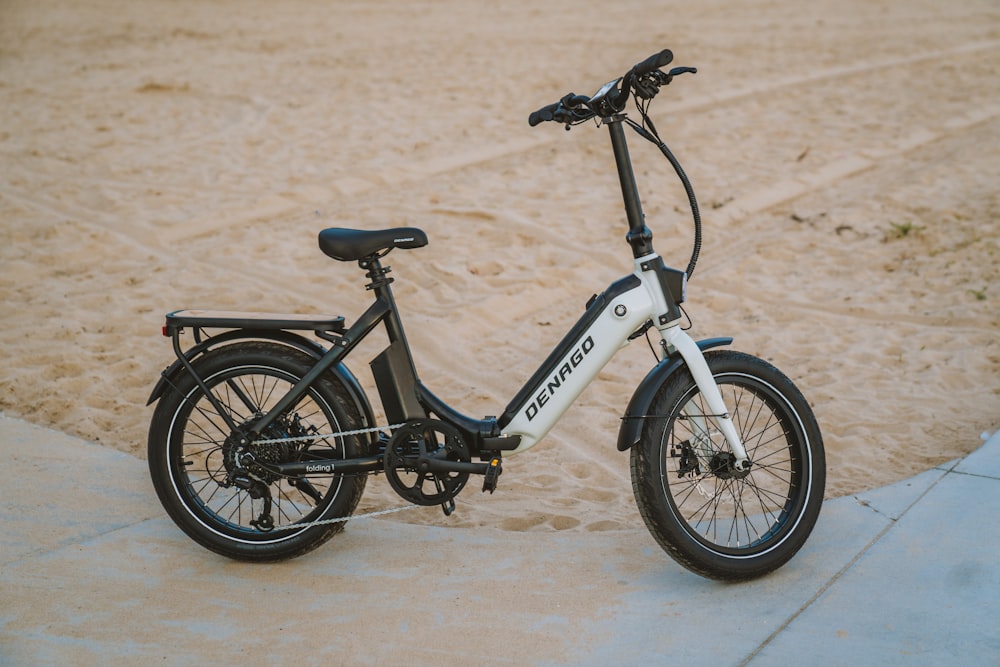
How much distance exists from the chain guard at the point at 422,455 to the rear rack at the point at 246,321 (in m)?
0.47

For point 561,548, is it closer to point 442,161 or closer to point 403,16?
point 442,161

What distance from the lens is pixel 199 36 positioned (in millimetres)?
13398

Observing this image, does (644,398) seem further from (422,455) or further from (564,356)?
(422,455)

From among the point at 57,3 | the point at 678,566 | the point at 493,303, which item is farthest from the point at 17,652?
the point at 57,3

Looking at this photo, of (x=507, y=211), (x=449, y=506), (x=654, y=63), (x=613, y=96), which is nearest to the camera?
(x=654, y=63)

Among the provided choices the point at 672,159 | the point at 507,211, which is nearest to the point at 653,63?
the point at 672,159

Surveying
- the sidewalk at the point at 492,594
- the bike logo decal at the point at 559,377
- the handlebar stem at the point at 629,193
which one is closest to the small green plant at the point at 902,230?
the sidewalk at the point at 492,594

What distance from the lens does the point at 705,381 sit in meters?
3.34

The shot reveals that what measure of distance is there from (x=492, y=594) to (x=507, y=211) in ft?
15.6

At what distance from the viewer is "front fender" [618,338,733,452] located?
3.30m

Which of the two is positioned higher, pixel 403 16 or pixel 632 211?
pixel 403 16

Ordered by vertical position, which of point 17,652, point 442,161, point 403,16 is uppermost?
point 403,16

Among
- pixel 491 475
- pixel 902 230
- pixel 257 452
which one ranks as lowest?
pixel 902 230

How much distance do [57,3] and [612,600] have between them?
49.8ft
